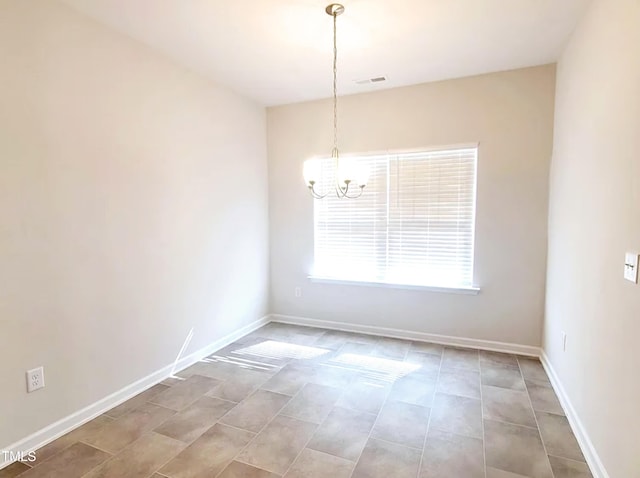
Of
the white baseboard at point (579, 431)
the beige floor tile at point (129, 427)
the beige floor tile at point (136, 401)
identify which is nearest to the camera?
the white baseboard at point (579, 431)

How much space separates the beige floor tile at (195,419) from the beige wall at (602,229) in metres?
2.27

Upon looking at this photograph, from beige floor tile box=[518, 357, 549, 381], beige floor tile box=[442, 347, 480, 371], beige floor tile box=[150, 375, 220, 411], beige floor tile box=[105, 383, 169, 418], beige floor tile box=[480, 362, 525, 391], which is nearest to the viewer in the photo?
beige floor tile box=[105, 383, 169, 418]

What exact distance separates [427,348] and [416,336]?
0.75 ft

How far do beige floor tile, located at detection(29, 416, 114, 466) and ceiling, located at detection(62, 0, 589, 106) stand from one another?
272cm

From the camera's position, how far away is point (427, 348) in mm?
3545

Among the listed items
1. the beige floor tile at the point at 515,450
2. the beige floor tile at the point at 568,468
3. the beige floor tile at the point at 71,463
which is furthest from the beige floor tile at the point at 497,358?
the beige floor tile at the point at 71,463

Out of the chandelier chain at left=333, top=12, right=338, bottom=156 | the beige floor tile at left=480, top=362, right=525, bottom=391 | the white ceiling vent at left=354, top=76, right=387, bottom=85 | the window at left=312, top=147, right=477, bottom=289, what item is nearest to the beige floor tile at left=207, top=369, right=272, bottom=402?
the window at left=312, top=147, right=477, bottom=289

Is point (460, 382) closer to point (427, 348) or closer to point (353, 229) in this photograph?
point (427, 348)

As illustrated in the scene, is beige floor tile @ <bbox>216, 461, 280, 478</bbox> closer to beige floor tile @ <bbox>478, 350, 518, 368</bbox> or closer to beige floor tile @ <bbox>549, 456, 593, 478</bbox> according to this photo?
beige floor tile @ <bbox>549, 456, 593, 478</bbox>

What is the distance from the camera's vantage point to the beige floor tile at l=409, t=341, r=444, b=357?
136 inches

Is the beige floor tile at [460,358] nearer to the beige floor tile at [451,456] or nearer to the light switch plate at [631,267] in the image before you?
the beige floor tile at [451,456]

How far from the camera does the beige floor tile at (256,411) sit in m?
2.33

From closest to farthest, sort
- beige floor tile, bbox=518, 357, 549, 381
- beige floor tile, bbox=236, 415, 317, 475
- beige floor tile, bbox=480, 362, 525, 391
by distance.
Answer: beige floor tile, bbox=236, 415, 317, 475, beige floor tile, bbox=480, 362, 525, 391, beige floor tile, bbox=518, 357, 549, 381

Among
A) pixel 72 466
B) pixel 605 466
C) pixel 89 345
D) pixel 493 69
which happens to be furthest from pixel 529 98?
pixel 72 466
